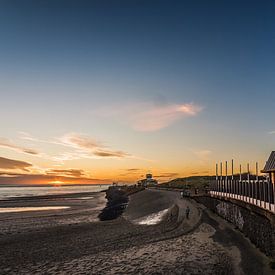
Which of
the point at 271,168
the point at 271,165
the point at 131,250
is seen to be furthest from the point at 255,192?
the point at 131,250

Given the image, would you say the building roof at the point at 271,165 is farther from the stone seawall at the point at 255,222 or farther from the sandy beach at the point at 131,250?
the sandy beach at the point at 131,250

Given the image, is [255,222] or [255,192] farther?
[255,192]

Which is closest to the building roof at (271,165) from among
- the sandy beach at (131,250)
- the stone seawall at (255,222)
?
the stone seawall at (255,222)

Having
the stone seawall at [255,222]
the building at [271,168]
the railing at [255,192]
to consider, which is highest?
the building at [271,168]

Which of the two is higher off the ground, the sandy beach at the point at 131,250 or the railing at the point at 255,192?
the railing at the point at 255,192

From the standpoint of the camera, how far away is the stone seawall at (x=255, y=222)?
827 inches

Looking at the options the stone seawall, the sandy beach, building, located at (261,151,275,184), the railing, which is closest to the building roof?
building, located at (261,151,275,184)

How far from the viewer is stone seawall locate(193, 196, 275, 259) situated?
2102 centimetres

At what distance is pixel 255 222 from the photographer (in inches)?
1011

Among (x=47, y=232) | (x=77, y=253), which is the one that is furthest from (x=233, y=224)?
(x=47, y=232)

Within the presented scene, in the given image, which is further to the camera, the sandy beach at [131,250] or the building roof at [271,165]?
the building roof at [271,165]

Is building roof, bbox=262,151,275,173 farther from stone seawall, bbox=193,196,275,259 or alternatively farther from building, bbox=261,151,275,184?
stone seawall, bbox=193,196,275,259

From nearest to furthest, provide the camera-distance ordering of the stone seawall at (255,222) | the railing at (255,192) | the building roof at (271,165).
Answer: the stone seawall at (255,222), the railing at (255,192), the building roof at (271,165)

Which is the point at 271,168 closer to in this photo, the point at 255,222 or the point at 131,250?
the point at 255,222
